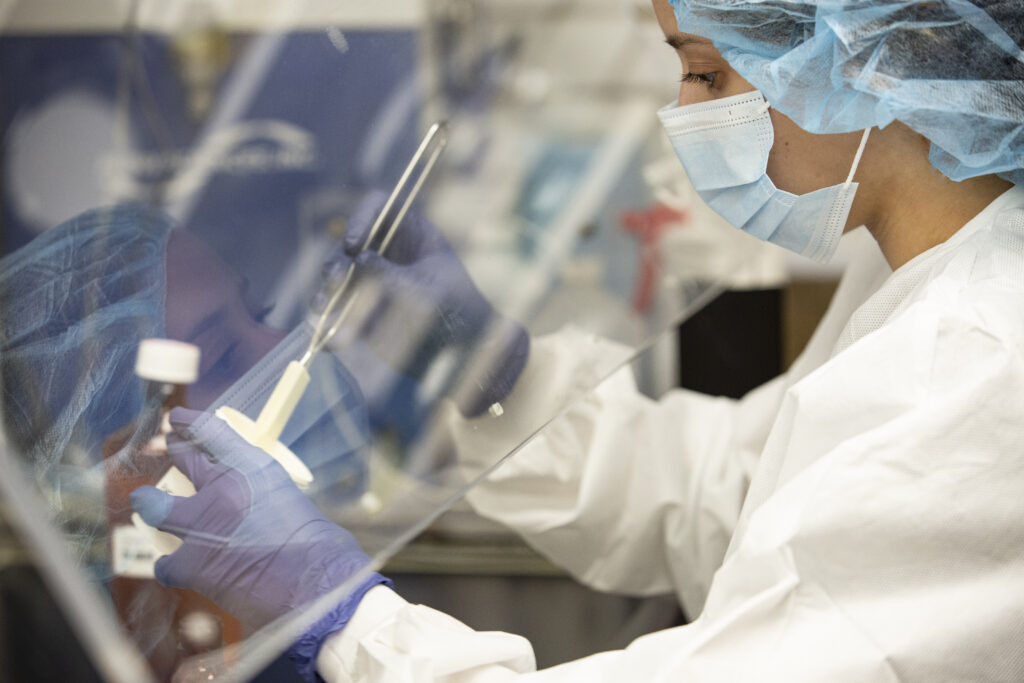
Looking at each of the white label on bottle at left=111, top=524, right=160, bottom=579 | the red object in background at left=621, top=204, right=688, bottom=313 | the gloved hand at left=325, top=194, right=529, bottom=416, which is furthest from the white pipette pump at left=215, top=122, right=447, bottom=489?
the red object in background at left=621, top=204, right=688, bottom=313

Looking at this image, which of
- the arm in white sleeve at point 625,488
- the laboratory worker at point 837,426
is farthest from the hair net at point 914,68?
the arm in white sleeve at point 625,488

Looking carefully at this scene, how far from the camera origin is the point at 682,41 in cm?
90

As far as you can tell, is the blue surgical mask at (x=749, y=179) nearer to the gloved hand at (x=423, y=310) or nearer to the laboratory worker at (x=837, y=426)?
the laboratory worker at (x=837, y=426)

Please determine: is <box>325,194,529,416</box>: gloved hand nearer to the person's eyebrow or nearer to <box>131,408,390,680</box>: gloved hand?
<box>131,408,390,680</box>: gloved hand

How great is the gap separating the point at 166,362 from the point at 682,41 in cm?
59

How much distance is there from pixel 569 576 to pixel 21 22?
1290 millimetres

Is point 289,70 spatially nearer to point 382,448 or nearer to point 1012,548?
point 382,448

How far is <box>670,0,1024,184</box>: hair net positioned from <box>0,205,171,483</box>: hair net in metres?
0.57

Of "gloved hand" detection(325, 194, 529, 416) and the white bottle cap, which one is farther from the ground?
the white bottle cap

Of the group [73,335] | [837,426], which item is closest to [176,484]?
[73,335]

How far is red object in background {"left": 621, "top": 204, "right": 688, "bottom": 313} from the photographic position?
152 cm

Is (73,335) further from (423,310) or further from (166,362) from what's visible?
(423,310)

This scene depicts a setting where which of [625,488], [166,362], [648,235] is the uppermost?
[166,362]

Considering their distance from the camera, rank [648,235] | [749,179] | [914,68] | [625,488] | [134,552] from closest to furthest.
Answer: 1. [134,552]
2. [914,68]
3. [749,179]
4. [625,488]
5. [648,235]
